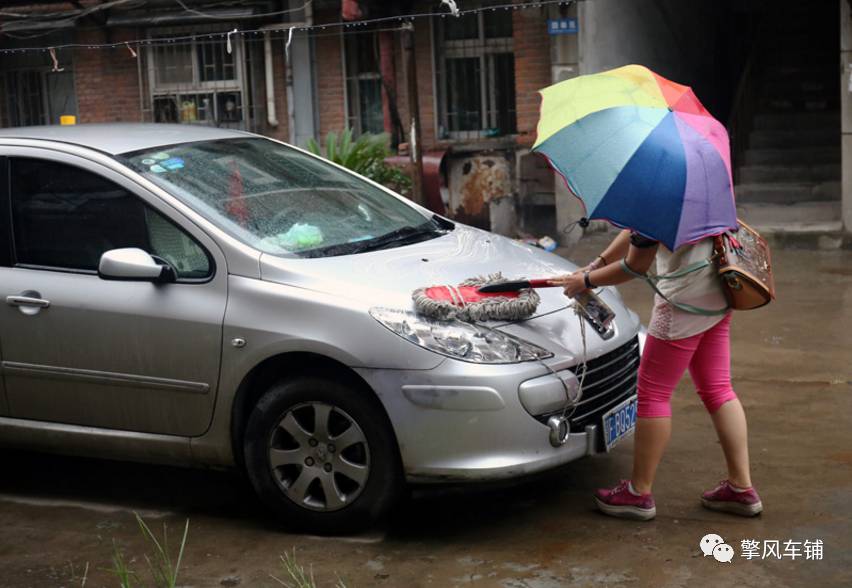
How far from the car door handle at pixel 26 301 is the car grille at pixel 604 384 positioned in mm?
2228

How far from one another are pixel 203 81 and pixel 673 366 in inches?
458

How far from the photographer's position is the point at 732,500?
4.96 meters

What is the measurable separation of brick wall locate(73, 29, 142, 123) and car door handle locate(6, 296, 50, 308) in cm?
1092

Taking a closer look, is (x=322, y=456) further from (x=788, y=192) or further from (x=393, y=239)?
(x=788, y=192)

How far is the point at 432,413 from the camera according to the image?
4.58m

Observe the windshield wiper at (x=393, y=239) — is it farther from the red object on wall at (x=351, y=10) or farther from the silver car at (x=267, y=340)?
the red object on wall at (x=351, y=10)

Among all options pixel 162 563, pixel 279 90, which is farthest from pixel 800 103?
pixel 162 563

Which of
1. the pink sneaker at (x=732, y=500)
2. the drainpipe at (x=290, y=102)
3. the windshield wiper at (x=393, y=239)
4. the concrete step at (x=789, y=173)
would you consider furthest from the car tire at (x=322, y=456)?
the drainpipe at (x=290, y=102)

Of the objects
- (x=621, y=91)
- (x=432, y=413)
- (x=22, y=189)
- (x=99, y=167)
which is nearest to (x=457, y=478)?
(x=432, y=413)

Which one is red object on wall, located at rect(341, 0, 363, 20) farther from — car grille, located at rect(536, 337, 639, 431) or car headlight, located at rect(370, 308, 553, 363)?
car headlight, located at rect(370, 308, 553, 363)

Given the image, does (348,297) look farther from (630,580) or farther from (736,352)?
(736,352)

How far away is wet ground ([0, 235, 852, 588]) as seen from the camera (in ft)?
14.7

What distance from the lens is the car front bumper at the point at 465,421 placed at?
14.9ft

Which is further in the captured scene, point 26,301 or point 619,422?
point 26,301
